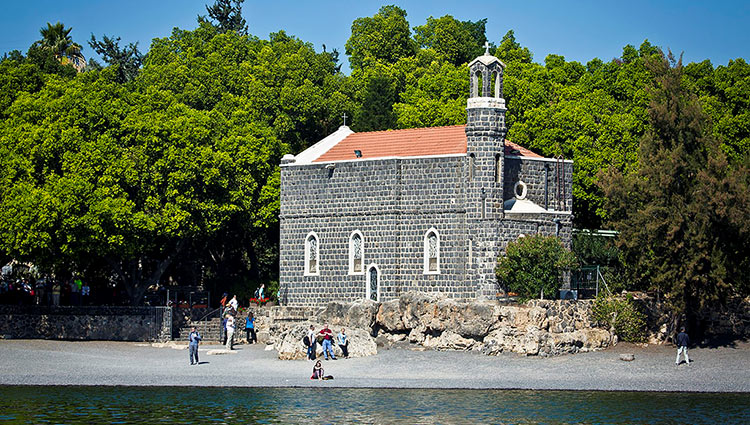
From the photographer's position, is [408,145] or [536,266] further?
[408,145]

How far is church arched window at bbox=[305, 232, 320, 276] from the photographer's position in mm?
63469

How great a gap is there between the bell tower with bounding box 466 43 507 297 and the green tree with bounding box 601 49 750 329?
16.9ft

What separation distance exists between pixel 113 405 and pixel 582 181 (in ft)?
105

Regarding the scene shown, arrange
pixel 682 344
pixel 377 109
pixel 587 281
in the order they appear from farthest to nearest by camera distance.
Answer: pixel 377 109 → pixel 587 281 → pixel 682 344

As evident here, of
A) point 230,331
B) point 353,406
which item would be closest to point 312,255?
point 230,331

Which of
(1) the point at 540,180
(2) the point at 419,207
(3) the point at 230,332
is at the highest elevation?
(1) the point at 540,180

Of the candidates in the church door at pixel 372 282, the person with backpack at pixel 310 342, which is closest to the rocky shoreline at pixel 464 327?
the person with backpack at pixel 310 342

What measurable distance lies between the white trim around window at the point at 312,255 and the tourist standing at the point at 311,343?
287 inches

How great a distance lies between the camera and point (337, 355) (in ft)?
184

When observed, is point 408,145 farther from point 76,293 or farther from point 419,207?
point 76,293

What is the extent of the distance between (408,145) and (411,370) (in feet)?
44.8

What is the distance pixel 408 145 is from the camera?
63.1m

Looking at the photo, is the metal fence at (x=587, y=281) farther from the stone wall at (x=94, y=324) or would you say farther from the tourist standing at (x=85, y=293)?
the tourist standing at (x=85, y=293)

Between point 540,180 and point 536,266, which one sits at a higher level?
point 540,180
